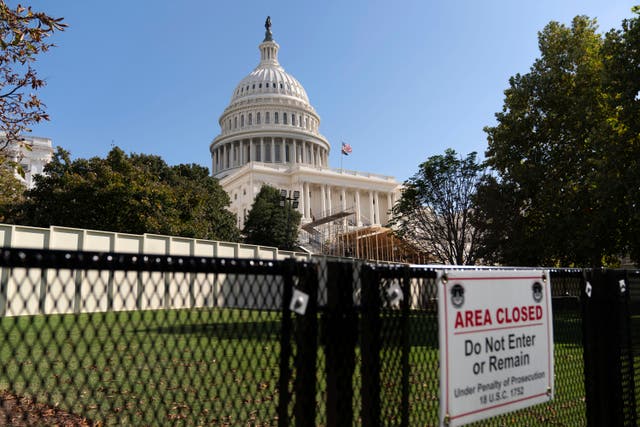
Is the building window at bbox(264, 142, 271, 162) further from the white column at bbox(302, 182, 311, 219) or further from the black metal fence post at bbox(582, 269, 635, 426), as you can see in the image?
the black metal fence post at bbox(582, 269, 635, 426)

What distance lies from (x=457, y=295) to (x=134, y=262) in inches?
72.7

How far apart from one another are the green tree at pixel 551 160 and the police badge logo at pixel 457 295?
1008 inches

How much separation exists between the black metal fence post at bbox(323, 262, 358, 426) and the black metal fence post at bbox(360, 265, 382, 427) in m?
0.12

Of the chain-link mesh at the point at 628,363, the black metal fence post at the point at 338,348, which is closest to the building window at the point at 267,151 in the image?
the chain-link mesh at the point at 628,363

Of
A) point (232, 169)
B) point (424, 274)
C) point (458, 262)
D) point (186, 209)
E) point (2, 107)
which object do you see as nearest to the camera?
point (424, 274)

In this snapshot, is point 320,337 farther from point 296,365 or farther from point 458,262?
point 458,262

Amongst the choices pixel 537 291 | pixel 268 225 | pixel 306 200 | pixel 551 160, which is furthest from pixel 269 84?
pixel 537 291

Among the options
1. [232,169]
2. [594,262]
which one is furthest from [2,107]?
[232,169]

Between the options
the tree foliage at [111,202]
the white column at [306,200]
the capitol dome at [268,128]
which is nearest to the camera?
the tree foliage at [111,202]

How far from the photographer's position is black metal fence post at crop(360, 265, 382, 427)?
3023mm

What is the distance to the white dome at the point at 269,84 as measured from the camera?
109250mm

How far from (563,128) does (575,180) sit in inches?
126

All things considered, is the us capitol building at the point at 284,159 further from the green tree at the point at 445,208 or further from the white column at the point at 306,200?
the green tree at the point at 445,208

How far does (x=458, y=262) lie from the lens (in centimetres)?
3366
